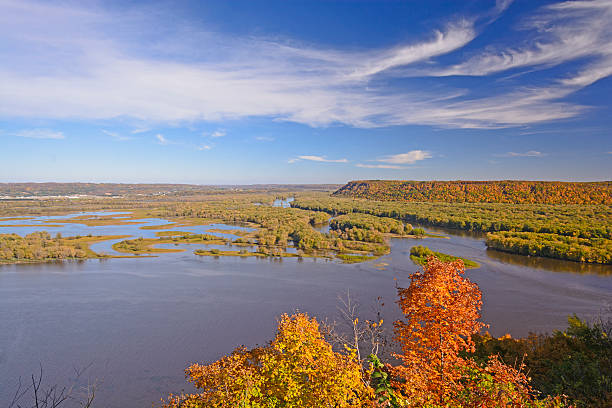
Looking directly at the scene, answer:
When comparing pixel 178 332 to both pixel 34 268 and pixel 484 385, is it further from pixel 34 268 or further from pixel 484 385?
pixel 34 268

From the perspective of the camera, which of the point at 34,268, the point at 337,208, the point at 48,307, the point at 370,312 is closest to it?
the point at 370,312

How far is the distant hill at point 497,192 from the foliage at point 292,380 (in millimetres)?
116919

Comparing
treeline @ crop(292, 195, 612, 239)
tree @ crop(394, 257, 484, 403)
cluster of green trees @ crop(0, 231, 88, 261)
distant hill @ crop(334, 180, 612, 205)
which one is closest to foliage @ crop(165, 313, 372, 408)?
tree @ crop(394, 257, 484, 403)

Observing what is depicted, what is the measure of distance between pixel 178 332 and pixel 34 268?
31421 millimetres

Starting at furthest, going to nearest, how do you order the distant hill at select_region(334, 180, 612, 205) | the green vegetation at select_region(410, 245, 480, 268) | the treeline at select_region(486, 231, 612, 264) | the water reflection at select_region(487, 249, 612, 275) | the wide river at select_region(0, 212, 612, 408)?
the distant hill at select_region(334, 180, 612, 205)
the treeline at select_region(486, 231, 612, 264)
the green vegetation at select_region(410, 245, 480, 268)
the water reflection at select_region(487, 249, 612, 275)
the wide river at select_region(0, 212, 612, 408)

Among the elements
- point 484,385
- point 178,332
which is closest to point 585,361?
point 484,385

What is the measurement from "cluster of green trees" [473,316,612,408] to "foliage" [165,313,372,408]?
269 inches

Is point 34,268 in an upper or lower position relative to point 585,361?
lower

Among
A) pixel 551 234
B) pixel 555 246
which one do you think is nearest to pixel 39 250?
pixel 555 246

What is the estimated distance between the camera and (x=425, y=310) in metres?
11.1

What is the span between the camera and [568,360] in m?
14.1

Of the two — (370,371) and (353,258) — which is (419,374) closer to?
(370,371)

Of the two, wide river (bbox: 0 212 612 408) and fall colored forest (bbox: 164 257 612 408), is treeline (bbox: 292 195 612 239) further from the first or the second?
fall colored forest (bbox: 164 257 612 408)

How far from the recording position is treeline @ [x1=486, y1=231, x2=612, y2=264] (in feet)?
137
